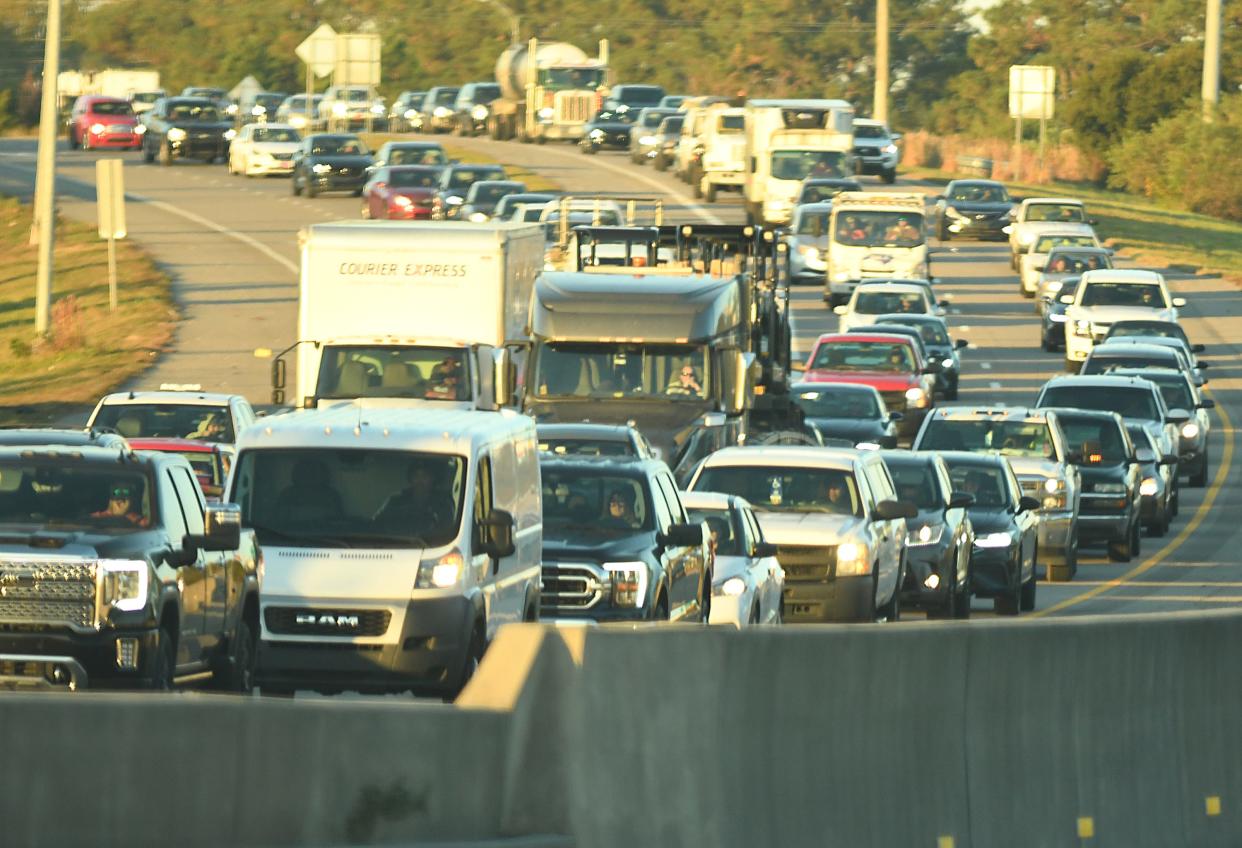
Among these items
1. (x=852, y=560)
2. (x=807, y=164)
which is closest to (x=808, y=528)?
(x=852, y=560)

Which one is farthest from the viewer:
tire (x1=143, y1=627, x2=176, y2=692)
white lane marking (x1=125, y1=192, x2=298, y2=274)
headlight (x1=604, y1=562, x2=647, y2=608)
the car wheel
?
white lane marking (x1=125, y1=192, x2=298, y2=274)

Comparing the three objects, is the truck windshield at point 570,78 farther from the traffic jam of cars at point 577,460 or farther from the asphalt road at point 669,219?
the traffic jam of cars at point 577,460

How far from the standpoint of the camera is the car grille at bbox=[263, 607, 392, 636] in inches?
624

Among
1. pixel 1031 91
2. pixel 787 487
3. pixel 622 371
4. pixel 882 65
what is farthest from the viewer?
pixel 1031 91

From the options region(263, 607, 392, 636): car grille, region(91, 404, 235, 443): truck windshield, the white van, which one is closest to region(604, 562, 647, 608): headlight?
the white van

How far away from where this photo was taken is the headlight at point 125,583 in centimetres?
1399

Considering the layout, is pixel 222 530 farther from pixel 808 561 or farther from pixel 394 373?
pixel 394 373

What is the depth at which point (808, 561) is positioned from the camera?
2197 centimetres

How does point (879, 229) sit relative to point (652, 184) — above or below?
below

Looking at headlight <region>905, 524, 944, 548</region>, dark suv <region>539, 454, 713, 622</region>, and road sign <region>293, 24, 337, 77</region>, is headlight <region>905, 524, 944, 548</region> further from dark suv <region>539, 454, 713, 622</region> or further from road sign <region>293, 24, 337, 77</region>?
road sign <region>293, 24, 337, 77</region>

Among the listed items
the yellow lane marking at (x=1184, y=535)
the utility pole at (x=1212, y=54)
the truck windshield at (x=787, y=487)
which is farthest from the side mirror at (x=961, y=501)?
the utility pole at (x=1212, y=54)

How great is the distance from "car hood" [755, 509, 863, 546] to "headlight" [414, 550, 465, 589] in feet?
21.4

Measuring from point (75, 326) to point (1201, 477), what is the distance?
20.2 metres

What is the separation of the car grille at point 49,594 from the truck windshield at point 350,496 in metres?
2.29
